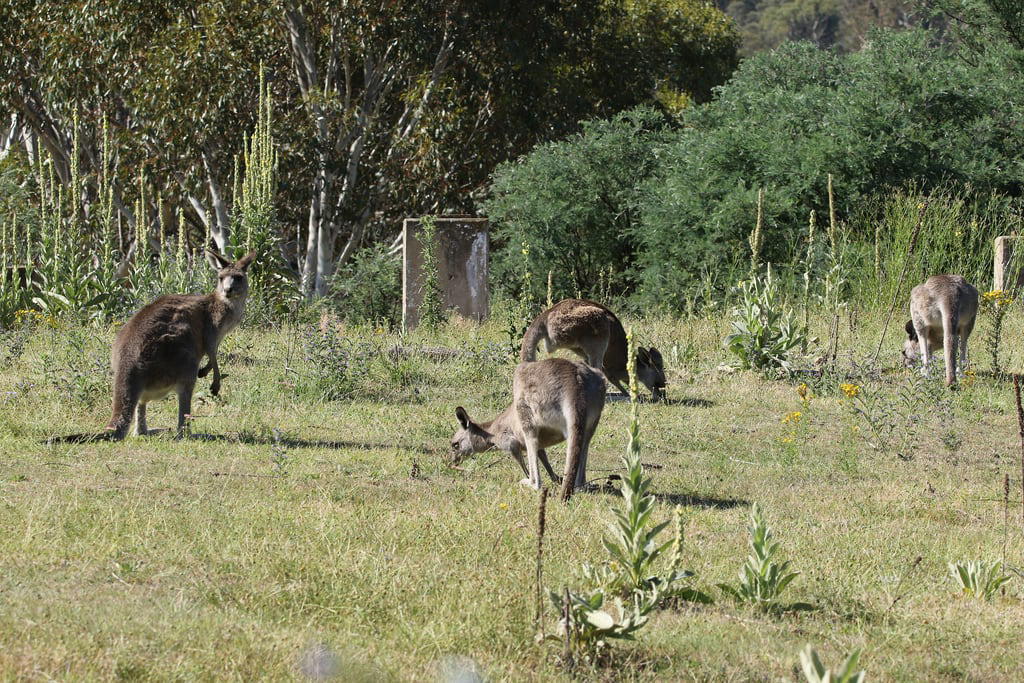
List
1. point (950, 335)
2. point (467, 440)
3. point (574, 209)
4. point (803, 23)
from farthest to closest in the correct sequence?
point (803, 23), point (574, 209), point (950, 335), point (467, 440)

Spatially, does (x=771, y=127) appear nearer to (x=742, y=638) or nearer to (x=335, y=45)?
(x=335, y=45)

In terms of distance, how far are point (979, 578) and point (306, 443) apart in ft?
17.0

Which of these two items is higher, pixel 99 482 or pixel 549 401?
pixel 549 401

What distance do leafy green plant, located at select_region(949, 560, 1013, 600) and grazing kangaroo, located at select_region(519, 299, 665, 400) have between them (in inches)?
210

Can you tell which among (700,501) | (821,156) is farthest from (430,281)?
(700,501)

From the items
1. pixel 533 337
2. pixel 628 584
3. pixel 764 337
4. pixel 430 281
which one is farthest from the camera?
pixel 430 281

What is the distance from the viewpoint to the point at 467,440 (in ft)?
28.5

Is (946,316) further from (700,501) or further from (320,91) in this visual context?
(320,91)

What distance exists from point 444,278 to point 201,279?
348cm

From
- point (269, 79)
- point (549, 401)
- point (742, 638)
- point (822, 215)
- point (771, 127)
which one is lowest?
point (742, 638)

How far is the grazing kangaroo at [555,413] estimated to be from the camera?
7.46 m

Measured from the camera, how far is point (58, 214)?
1551cm

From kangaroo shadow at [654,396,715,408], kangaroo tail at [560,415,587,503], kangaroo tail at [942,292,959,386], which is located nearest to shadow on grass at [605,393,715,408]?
kangaroo shadow at [654,396,715,408]

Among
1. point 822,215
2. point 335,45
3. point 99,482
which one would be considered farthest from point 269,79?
point 99,482
